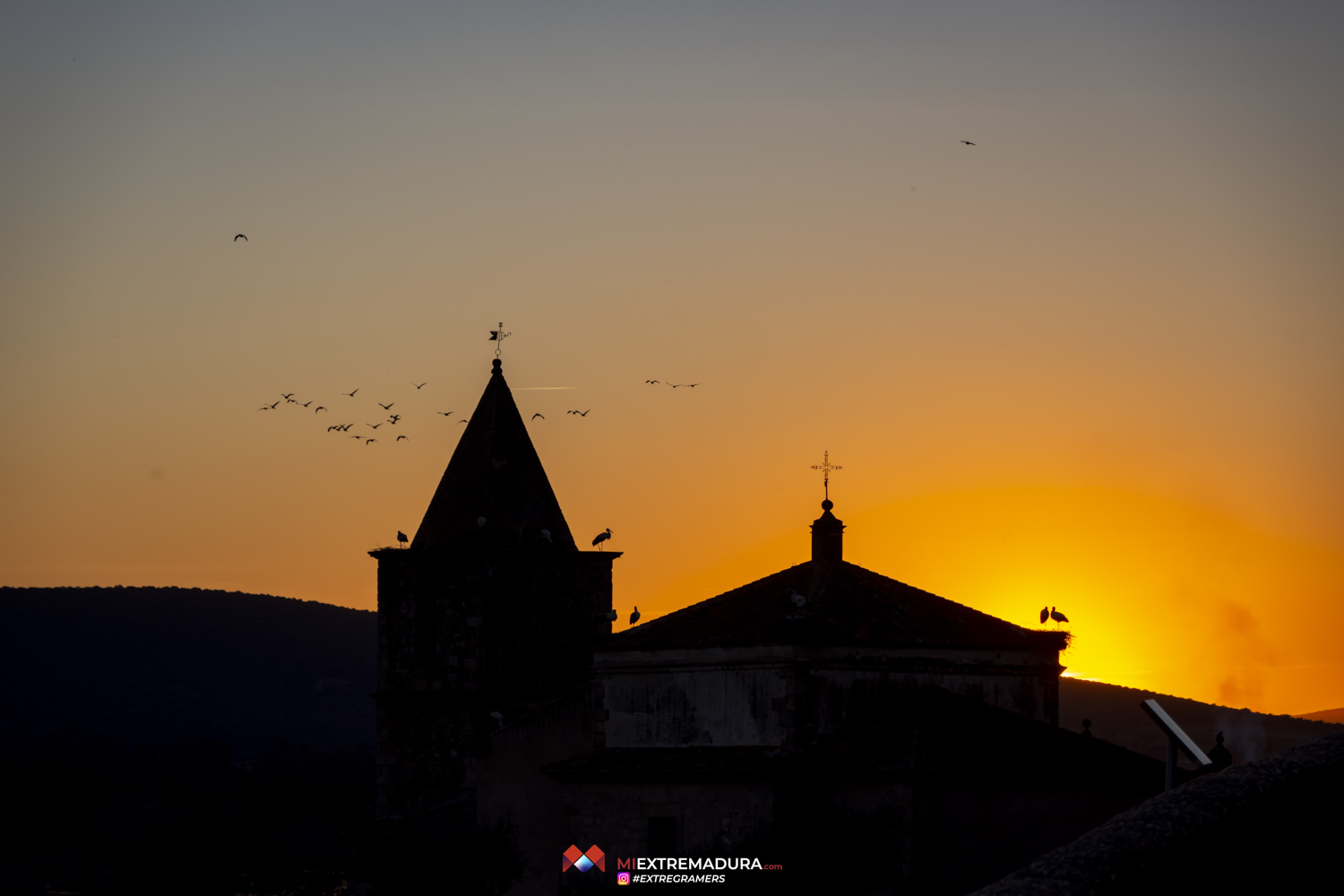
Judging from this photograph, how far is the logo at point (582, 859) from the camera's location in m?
29.4

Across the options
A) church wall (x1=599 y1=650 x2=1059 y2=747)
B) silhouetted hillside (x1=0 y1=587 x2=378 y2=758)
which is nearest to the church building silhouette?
church wall (x1=599 y1=650 x2=1059 y2=747)

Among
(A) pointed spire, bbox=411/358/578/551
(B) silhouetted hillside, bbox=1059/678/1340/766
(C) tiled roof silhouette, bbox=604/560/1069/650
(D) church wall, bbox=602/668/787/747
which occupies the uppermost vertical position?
(A) pointed spire, bbox=411/358/578/551

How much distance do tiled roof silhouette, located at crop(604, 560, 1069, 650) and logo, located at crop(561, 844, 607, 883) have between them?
3797 mm

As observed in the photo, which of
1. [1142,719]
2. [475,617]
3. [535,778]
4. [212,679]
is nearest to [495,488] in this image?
[475,617]

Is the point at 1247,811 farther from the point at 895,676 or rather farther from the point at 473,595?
the point at 473,595

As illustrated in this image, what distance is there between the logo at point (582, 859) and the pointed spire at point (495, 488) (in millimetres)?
10210

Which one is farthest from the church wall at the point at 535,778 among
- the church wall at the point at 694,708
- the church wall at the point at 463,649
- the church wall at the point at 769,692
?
the church wall at the point at 463,649

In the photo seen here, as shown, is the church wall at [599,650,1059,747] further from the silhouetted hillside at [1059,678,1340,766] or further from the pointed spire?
the silhouetted hillside at [1059,678,1340,766]

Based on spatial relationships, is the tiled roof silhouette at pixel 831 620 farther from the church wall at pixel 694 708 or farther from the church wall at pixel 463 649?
the church wall at pixel 463 649

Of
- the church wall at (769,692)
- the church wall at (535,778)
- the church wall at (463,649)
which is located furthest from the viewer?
the church wall at (463,649)

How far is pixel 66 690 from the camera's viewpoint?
116m

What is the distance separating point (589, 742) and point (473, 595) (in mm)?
6402

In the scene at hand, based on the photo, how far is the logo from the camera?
29.4 meters

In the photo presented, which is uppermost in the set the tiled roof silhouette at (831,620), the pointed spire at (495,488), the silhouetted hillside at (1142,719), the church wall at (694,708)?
the pointed spire at (495,488)
